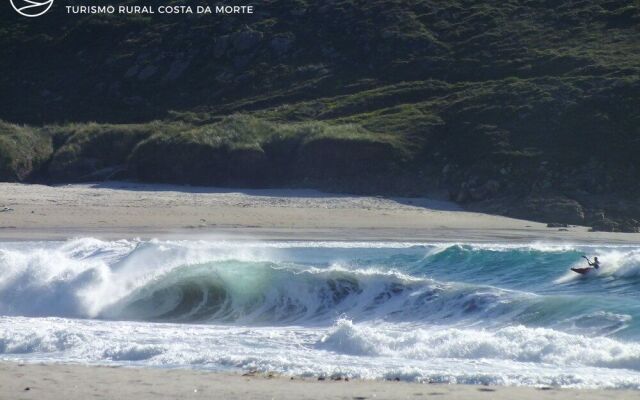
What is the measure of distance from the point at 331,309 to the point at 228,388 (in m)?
5.07

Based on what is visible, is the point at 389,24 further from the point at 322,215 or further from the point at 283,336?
the point at 283,336

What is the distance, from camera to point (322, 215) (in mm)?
23000

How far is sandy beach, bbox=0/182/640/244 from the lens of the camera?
2028 centimetres

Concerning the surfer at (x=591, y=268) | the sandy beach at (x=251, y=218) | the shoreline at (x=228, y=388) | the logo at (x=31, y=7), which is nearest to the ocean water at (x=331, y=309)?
the surfer at (x=591, y=268)

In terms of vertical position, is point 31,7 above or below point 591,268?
above

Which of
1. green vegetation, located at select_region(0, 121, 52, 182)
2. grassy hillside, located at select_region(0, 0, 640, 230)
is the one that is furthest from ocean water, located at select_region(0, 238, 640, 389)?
green vegetation, located at select_region(0, 121, 52, 182)

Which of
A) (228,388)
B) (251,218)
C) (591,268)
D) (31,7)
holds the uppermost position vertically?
(31,7)

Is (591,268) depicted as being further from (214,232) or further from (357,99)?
(357,99)

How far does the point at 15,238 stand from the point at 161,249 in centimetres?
435

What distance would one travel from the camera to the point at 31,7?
5022cm

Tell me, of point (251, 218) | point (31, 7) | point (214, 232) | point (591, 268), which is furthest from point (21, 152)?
point (31, 7)

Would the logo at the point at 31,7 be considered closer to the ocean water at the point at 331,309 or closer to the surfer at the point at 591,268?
the ocean water at the point at 331,309

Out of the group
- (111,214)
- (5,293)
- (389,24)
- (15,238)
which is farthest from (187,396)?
(389,24)

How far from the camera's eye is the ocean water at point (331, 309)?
980 centimetres
